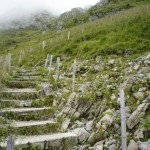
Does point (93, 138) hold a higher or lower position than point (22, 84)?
lower

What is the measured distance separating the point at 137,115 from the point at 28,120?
4.82 m

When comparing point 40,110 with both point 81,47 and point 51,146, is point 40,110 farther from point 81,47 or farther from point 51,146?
point 81,47

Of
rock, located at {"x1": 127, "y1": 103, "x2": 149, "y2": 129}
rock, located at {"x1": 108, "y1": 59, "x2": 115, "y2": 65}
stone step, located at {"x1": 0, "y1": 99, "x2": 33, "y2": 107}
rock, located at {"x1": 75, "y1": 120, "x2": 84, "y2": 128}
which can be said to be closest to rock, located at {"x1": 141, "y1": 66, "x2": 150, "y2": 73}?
rock, located at {"x1": 127, "y1": 103, "x2": 149, "y2": 129}

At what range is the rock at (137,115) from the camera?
835 cm

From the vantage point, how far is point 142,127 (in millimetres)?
8023

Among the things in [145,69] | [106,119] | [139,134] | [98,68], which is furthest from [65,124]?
[98,68]

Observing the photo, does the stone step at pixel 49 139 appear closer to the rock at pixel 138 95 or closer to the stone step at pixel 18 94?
the rock at pixel 138 95

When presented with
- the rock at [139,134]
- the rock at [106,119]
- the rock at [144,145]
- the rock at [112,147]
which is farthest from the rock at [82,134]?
the rock at [144,145]

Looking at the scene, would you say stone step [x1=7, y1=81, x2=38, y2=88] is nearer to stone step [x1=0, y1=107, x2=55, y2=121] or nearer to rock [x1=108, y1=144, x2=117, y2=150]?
stone step [x1=0, y1=107, x2=55, y2=121]

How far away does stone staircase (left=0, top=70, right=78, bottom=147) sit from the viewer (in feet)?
30.2

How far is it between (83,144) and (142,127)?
2.11 m

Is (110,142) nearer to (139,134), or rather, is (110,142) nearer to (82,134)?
(139,134)

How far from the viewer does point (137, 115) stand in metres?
8.51

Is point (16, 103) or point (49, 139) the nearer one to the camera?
point (49, 139)
